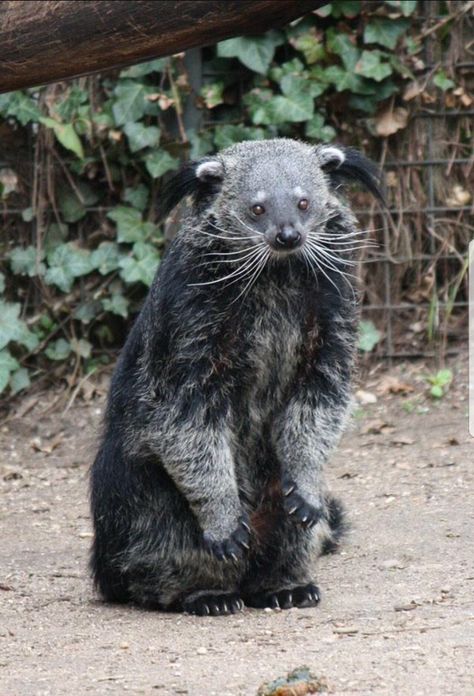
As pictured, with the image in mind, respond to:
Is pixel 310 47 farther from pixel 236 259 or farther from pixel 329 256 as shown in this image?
pixel 236 259

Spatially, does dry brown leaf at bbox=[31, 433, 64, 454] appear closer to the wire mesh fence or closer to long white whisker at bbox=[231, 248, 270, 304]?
the wire mesh fence

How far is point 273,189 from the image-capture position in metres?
5.23

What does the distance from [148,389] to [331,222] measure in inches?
39.6

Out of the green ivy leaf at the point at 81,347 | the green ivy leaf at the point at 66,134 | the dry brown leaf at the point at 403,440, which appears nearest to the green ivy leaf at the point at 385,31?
the green ivy leaf at the point at 66,134

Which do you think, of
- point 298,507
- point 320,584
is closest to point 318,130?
point 320,584

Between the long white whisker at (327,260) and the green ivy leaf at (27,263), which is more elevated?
the green ivy leaf at (27,263)

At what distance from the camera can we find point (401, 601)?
512 centimetres

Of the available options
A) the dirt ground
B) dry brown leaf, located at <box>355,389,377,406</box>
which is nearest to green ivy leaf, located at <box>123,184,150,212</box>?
the dirt ground

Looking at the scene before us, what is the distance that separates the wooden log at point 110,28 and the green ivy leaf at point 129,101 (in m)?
4.42

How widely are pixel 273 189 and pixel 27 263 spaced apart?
3791 mm

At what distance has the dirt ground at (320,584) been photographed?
4227 millimetres

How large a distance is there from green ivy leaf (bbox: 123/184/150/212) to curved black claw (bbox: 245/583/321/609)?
12.8 ft

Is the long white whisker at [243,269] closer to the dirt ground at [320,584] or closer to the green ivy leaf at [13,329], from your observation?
the dirt ground at [320,584]

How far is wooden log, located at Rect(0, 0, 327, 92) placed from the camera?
147 inches
